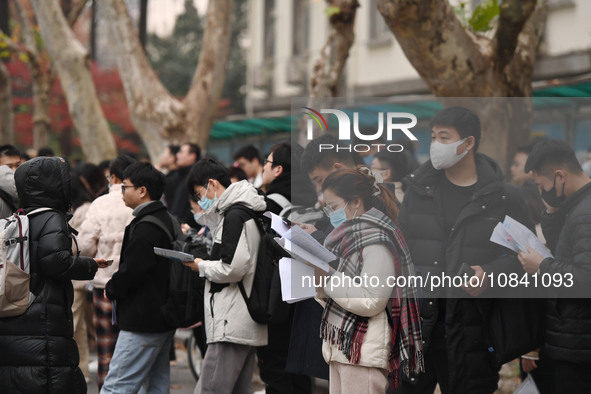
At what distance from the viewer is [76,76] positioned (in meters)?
13.5

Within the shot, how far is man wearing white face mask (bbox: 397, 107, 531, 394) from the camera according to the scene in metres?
5.36

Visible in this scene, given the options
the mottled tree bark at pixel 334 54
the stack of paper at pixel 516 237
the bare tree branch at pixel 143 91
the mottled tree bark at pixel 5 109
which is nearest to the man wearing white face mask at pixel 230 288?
the stack of paper at pixel 516 237

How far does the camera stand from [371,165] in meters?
5.36

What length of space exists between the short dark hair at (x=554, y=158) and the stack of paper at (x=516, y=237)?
374 millimetres

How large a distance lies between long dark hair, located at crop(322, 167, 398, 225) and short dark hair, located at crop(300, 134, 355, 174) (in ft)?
0.32

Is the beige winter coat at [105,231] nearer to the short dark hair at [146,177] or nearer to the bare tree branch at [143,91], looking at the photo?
the short dark hair at [146,177]

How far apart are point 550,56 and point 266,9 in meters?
13.1

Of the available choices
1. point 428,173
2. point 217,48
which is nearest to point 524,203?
point 428,173

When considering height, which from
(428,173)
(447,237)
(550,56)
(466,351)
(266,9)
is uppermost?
(266,9)

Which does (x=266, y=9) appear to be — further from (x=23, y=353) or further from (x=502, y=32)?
(x=23, y=353)

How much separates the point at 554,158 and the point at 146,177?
2955mm

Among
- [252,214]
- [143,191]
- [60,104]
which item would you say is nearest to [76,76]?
[143,191]

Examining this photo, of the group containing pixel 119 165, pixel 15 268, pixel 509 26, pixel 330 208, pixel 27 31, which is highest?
pixel 27 31

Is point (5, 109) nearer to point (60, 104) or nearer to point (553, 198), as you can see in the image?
point (60, 104)
